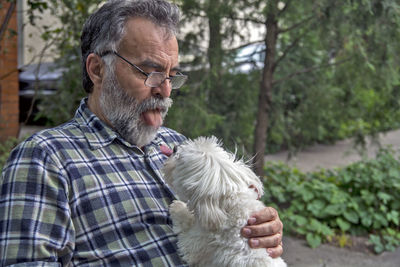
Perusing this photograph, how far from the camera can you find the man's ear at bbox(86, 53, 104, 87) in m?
1.84

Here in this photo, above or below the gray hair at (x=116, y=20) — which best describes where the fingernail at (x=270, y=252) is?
below

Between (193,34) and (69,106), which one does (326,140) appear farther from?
(69,106)

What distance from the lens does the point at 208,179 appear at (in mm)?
1414

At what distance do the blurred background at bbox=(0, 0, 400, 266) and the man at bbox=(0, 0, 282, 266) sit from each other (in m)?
2.16

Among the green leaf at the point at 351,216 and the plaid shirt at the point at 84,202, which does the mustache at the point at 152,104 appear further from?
the green leaf at the point at 351,216

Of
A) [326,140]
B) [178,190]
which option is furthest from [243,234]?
[326,140]

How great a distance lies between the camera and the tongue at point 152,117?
5.98ft

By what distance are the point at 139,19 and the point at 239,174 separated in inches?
32.4

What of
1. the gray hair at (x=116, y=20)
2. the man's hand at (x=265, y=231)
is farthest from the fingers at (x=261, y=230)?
the gray hair at (x=116, y=20)

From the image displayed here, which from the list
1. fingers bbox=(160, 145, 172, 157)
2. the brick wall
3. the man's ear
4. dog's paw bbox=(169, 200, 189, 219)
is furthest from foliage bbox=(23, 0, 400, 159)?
dog's paw bbox=(169, 200, 189, 219)

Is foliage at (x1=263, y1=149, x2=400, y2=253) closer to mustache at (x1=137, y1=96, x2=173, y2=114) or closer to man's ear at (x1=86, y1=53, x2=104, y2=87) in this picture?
mustache at (x1=137, y1=96, x2=173, y2=114)

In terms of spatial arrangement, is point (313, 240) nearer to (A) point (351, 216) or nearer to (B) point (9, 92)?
(A) point (351, 216)

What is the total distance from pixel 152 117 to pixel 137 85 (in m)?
0.16

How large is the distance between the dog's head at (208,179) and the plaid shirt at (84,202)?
0.24 metres
